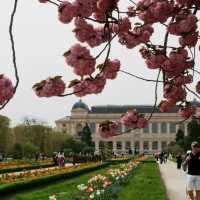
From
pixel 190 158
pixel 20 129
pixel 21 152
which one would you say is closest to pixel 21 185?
pixel 190 158

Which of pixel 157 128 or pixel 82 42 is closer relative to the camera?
pixel 82 42

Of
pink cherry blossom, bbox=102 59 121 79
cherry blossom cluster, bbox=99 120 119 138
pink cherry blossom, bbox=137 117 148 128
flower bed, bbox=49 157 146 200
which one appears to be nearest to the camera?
pink cherry blossom, bbox=102 59 121 79

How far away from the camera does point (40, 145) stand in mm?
72500

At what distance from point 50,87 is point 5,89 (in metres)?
0.27

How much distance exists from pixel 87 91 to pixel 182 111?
0.84m

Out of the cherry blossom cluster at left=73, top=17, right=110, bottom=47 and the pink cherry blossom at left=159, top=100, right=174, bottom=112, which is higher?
the cherry blossom cluster at left=73, top=17, right=110, bottom=47

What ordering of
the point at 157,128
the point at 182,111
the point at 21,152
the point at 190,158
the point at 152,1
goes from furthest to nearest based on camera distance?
1. the point at 157,128
2. the point at 21,152
3. the point at 190,158
4. the point at 182,111
5. the point at 152,1

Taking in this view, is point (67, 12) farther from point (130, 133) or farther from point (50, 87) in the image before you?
point (130, 133)

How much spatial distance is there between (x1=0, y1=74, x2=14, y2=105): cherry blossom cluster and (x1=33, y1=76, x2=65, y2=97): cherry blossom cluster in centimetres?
17

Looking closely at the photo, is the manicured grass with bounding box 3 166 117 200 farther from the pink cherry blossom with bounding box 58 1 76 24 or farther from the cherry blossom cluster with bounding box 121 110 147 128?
the pink cherry blossom with bounding box 58 1 76 24

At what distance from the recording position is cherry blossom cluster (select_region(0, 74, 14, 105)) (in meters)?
2.88

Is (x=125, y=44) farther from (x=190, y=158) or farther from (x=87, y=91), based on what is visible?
(x=190, y=158)

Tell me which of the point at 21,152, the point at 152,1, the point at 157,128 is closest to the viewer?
the point at 152,1

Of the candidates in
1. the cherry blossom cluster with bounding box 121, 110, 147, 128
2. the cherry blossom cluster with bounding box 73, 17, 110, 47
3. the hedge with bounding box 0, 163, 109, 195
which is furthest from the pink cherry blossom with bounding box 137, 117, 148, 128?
the hedge with bounding box 0, 163, 109, 195
